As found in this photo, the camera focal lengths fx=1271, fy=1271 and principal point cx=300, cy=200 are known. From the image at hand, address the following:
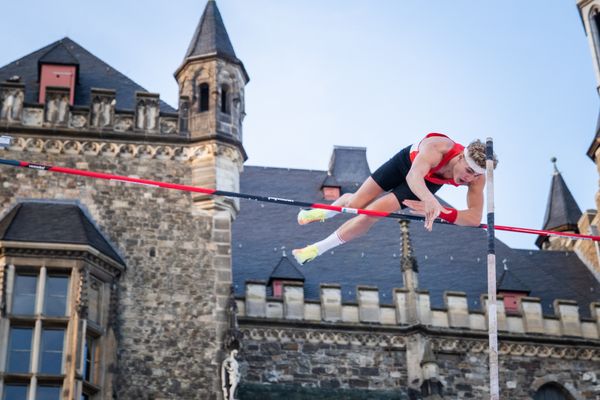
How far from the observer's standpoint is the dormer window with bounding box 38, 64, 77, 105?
64.8 ft

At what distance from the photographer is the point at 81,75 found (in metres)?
20.5

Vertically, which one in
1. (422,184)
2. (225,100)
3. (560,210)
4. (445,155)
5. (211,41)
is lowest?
(422,184)

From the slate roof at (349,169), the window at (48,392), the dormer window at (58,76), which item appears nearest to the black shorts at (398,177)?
the window at (48,392)

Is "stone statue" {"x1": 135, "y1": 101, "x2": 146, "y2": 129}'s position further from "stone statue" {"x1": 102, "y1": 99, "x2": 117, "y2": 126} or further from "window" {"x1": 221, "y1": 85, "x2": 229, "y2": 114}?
"window" {"x1": 221, "y1": 85, "x2": 229, "y2": 114}

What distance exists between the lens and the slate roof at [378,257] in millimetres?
21984

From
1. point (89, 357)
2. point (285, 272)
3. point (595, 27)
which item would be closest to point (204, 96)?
point (285, 272)

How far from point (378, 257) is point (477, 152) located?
1246 centimetres

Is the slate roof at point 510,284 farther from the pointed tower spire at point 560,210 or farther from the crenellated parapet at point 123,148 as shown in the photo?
the crenellated parapet at point 123,148

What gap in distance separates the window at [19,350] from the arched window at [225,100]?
4.90 m

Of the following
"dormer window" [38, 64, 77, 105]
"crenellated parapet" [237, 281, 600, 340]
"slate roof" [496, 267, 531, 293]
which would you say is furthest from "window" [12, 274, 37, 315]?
"slate roof" [496, 267, 531, 293]

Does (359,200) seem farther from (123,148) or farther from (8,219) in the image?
(123,148)

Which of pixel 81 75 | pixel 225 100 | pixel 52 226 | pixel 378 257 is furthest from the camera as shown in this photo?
pixel 378 257

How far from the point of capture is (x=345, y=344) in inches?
803

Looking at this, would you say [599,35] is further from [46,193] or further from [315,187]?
[46,193]
